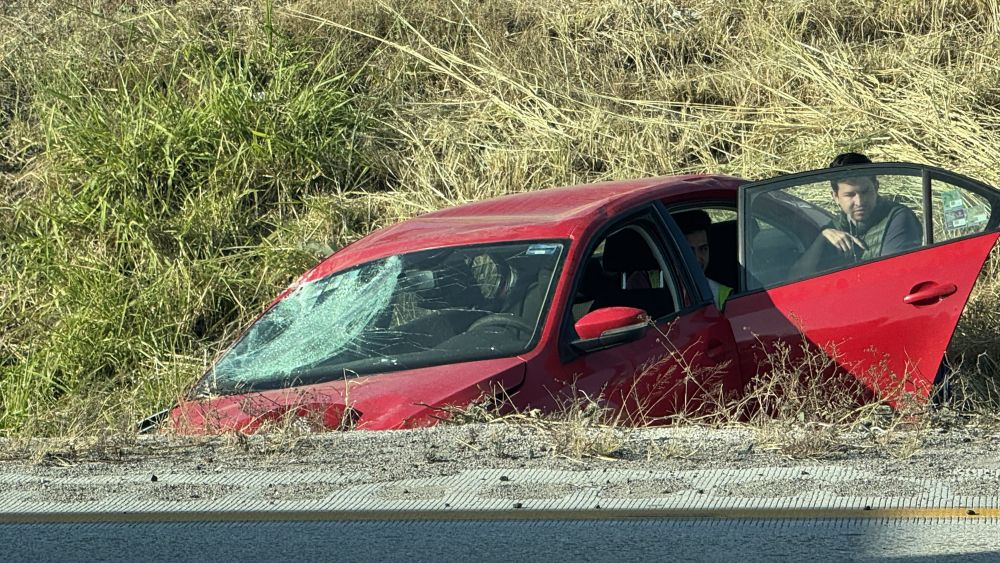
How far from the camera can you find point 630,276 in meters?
6.55

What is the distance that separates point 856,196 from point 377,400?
2.50m

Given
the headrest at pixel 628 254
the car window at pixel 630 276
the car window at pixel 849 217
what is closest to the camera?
the car window at pixel 849 217

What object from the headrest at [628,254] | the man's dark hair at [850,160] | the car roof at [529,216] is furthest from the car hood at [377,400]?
the man's dark hair at [850,160]

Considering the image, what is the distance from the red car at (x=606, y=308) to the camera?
565 cm

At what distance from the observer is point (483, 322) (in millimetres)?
5887

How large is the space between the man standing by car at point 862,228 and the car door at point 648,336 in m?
0.55

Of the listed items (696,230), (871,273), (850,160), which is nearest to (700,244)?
(696,230)

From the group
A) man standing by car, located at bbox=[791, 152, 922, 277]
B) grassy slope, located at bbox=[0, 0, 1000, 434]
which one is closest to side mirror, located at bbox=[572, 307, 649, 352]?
man standing by car, located at bbox=[791, 152, 922, 277]

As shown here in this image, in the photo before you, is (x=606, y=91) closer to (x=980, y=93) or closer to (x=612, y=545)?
(x=980, y=93)

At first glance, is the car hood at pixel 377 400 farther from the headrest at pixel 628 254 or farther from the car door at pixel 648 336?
the headrest at pixel 628 254

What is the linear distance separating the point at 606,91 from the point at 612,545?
356 inches

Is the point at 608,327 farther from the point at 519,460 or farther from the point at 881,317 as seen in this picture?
the point at 881,317

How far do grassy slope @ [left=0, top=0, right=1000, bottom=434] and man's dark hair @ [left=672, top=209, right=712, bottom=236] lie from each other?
2.76m

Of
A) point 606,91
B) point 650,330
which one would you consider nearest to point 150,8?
point 606,91
